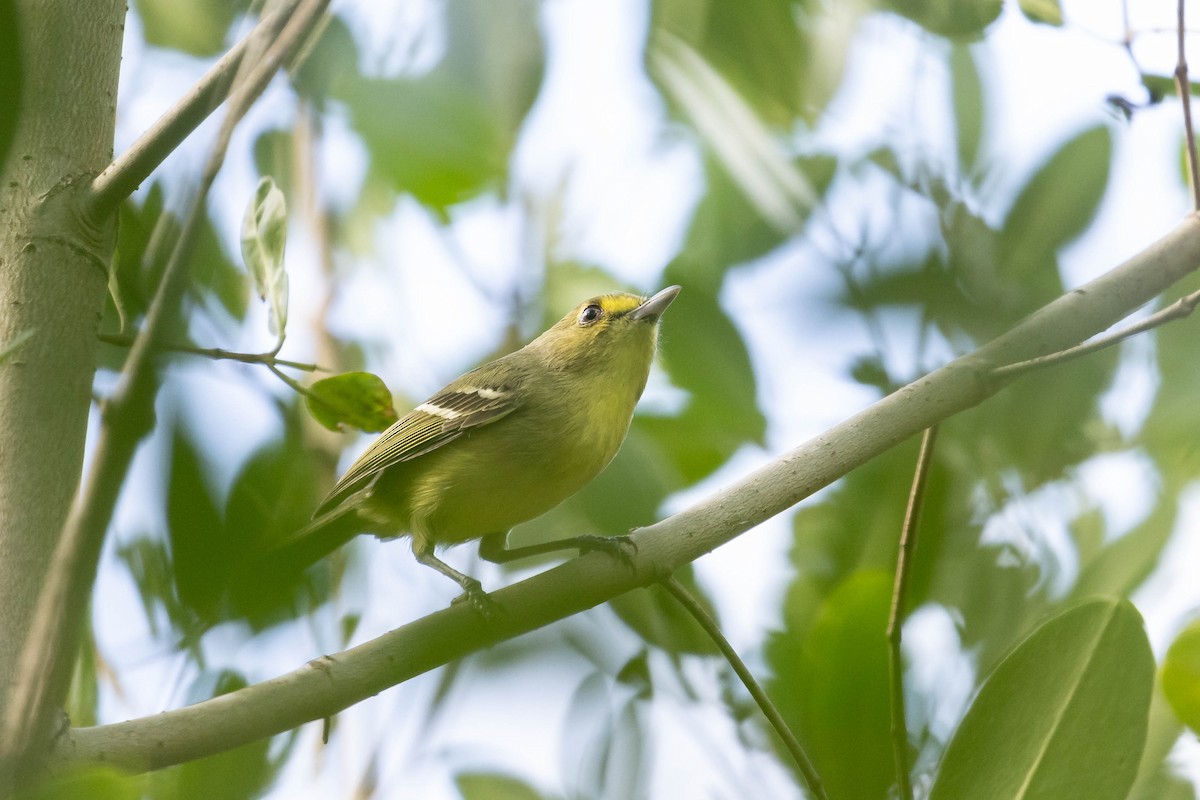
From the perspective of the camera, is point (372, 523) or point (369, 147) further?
point (372, 523)

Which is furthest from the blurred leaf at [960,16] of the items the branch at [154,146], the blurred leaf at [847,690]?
the branch at [154,146]

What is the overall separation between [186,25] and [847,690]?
88.9 inches

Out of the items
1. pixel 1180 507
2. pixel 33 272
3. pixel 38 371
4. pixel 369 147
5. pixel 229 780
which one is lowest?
pixel 1180 507

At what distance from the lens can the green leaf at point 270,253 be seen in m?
1.99

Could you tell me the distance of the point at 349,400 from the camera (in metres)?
2.18

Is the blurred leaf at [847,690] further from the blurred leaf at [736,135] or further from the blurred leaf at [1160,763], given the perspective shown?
the blurred leaf at [736,135]

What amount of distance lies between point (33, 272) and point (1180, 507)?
1.94 meters

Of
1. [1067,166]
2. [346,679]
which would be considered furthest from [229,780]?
[1067,166]

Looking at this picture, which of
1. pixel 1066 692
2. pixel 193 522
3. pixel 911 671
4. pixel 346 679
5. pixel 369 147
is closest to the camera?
pixel 193 522

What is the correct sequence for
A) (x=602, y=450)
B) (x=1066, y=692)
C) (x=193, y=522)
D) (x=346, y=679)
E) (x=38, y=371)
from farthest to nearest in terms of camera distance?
(x=602, y=450)
(x=346, y=679)
(x=38, y=371)
(x=1066, y=692)
(x=193, y=522)

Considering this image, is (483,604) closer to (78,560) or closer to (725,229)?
(725,229)

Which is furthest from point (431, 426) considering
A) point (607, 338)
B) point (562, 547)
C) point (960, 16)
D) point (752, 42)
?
point (960, 16)

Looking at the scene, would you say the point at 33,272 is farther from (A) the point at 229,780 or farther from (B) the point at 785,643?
(B) the point at 785,643

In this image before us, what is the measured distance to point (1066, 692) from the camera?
56.9 inches
